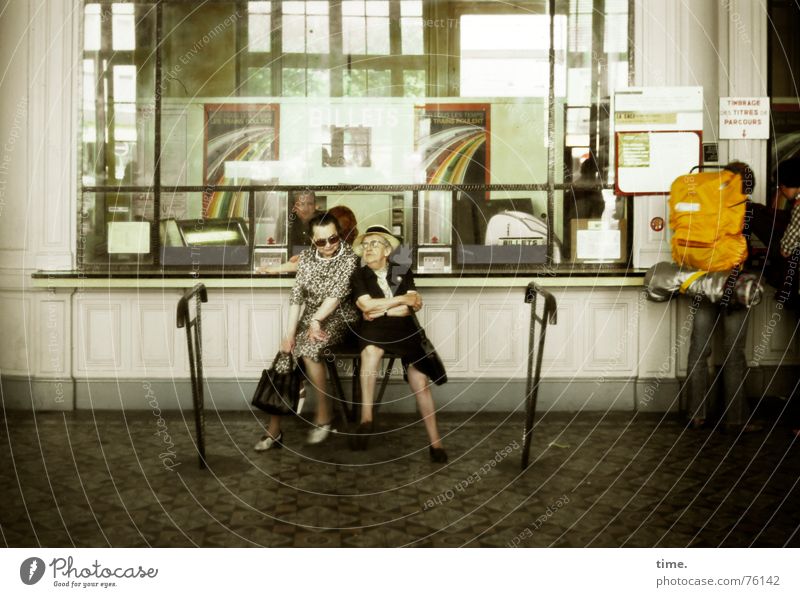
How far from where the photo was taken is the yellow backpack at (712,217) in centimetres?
463

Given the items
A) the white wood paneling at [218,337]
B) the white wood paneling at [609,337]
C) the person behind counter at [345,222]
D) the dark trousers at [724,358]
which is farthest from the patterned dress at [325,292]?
the dark trousers at [724,358]

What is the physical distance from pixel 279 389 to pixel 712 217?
92.5 inches

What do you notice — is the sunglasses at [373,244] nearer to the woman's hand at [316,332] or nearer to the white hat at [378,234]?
the white hat at [378,234]

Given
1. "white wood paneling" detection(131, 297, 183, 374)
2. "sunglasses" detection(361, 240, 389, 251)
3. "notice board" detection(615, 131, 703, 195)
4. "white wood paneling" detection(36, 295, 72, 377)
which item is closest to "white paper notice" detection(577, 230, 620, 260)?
"notice board" detection(615, 131, 703, 195)

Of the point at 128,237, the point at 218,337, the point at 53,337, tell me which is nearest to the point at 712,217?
the point at 218,337

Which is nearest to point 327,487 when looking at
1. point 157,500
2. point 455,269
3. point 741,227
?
point 157,500

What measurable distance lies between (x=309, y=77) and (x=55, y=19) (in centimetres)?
147

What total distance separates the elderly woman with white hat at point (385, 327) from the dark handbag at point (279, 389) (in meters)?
0.33

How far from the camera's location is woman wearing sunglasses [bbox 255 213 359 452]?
14.9 ft

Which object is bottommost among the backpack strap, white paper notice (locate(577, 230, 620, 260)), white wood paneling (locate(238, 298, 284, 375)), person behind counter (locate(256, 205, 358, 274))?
white wood paneling (locate(238, 298, 284, 375))

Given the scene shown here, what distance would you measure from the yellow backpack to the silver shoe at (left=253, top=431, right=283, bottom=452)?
7.56ft

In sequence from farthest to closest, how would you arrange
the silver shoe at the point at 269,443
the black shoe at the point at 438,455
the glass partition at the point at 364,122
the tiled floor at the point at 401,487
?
the glass partition at the point at 364,122 < the silver shoe at the point at 269,443 < the black shoe at the point at 438,455 < the tiled floor at the point at 401,487

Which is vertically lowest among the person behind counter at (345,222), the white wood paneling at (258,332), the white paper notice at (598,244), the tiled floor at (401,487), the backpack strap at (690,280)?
the tiled floor at (401,487)

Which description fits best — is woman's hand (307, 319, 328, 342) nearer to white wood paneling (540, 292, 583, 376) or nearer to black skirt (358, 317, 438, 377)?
black skirt (358, 317, 438, 377)
